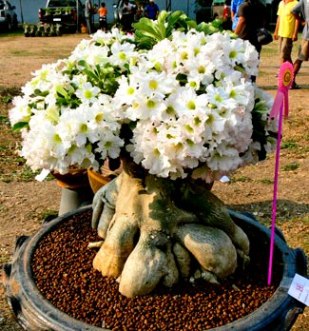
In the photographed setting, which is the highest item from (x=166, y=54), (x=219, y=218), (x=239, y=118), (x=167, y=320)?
(x=166, y=54)

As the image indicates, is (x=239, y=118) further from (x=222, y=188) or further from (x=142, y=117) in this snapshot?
(x=222, y=188)

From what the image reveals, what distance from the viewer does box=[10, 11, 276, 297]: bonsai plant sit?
1.69m

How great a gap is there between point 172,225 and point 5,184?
357cm

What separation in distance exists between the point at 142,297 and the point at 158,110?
28.5 inches

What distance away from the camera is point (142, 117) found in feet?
5.55

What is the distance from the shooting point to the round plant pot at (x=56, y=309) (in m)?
1.81

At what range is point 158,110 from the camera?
5.50ft

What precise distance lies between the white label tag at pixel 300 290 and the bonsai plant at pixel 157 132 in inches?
9.4

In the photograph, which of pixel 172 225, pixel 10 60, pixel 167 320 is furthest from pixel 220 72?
pixel 10 60

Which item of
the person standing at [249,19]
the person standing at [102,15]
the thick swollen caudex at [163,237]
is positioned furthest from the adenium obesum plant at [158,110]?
the person standing at [102,15]

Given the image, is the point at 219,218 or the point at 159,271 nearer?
the point at 159,271

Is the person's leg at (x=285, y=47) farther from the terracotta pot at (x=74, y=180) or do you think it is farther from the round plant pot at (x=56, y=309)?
the round plant pot at (x=56, y=309)

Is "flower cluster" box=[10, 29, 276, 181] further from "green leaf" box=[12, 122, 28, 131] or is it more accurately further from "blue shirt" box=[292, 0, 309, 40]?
"blue shirt" box=[292, 0, 309, 40]

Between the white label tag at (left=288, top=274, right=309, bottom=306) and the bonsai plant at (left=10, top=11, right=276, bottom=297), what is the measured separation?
239 mm
